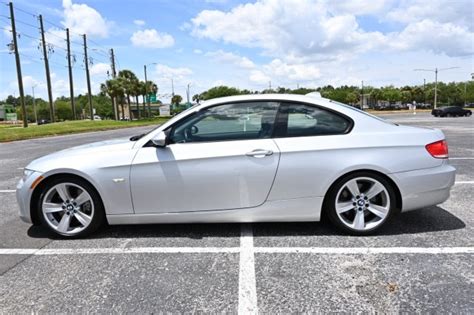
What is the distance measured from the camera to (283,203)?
3596mm

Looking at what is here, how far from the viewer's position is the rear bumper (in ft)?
11.7

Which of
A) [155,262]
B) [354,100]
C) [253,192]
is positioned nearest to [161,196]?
[155,262]

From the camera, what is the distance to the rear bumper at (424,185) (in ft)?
11.7

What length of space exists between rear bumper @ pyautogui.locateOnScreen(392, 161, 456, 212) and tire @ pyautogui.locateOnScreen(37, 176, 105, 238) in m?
3.15

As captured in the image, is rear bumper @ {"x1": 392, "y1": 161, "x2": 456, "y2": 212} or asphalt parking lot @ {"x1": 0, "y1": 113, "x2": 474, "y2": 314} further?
rear bumper @ {"x1": 392, "y1": 161, "x2": 456, "y2": 212}

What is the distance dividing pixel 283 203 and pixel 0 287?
2.58m

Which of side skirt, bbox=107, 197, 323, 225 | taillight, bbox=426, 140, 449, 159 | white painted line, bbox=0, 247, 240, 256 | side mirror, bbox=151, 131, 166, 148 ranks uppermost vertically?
side mirror, bbox=151, 131, 166, 148

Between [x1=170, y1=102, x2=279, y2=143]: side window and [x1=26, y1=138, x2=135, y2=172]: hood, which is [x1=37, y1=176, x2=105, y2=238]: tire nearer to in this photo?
[x1=26, y1=138, x2=135, y2=172]: hood

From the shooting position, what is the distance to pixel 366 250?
11.0ft

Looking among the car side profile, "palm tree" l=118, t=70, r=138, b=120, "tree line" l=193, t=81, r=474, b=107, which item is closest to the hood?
the car side profile

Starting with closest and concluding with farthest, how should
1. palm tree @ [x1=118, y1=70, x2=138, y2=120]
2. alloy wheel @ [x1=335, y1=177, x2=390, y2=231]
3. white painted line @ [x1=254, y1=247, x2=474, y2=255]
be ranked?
1. white painted line @ [x1=254, y1=247, x2=474, y2=255]
2. alloy wheel @ [x1=335, y1=177, x2=390, y2=231]
3. palm tree @ [x1=118, y1=70, x2=138, y2=120]

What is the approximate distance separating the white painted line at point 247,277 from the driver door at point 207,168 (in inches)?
15.1

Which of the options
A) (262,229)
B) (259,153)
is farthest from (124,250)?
(259,153)

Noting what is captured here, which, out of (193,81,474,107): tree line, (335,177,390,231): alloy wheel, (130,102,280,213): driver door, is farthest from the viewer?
(193,81,474,107): tree line
